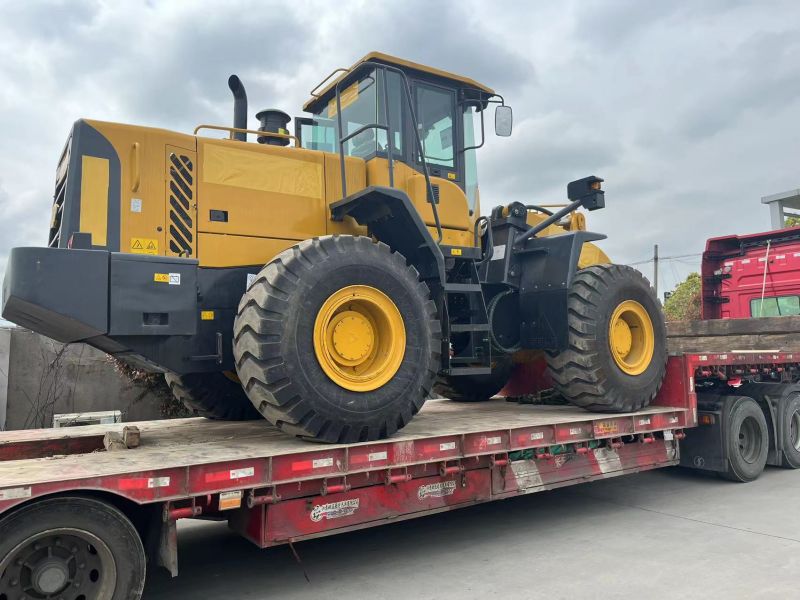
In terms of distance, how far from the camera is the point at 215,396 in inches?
256

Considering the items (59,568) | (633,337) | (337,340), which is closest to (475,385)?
(633,337)

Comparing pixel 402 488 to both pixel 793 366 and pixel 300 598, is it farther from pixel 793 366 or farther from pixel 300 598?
pixel 793 366

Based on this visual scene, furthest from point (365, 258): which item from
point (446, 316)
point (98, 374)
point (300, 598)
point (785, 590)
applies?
point (98, 374)

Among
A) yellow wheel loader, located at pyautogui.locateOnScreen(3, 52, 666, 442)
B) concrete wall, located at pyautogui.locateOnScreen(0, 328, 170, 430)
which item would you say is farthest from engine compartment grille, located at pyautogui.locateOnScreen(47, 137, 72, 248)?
concrete wall, located at pyautogui.locateOnScreen(0, 328, 170, 430)

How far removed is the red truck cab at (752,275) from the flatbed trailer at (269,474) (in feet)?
12.4

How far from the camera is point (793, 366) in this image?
8.96 m

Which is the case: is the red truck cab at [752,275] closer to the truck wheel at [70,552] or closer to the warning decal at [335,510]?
the warning decal at [335,510]

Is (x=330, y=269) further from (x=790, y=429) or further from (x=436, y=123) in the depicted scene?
(x=790, y=429)

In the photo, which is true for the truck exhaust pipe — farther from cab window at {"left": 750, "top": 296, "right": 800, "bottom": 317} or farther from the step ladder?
cab window at {"left": 750, "top": 296, "right": 800, "bottom": 317}

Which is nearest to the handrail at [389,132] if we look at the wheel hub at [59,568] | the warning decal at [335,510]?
the warning decal at [335,510]

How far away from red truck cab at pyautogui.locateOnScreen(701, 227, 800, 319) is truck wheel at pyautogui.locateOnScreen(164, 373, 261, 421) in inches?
336

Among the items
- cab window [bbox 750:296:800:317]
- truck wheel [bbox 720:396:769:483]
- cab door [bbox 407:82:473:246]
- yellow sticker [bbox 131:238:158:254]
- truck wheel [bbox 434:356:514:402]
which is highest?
cab door [bbox 407:82:473:246]

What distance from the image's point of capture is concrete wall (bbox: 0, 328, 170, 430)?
35.3 feet

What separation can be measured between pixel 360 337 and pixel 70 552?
2.30 meters
